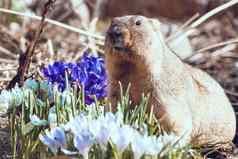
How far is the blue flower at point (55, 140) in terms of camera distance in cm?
294

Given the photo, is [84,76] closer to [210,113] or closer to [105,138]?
[210,113]

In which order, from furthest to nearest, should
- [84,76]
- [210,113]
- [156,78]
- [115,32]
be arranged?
[84,76], [210,113], [156,78], [115,32]

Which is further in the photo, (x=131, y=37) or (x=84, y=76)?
(x=84, y=76)

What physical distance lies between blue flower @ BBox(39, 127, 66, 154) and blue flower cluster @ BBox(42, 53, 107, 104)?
979 millimetres

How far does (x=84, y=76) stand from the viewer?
13.1 feet

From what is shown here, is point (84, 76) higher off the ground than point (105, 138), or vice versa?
point (84, 76)

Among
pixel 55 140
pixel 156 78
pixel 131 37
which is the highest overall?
pixel 131 37

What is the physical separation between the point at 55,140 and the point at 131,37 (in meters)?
0.65

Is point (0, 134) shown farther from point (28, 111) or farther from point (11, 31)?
point (11, 31)

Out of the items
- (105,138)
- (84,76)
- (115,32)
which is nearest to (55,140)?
(105,138)

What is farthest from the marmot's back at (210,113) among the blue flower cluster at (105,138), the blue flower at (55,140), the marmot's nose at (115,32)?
the blue flower at (55,140)

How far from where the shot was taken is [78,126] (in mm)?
2936

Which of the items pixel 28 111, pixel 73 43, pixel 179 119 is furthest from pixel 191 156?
pixel 73 43

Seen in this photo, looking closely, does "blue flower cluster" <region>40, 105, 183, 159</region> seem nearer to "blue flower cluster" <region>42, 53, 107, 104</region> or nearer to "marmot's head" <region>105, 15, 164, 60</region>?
"marmot's head" <region>105, 15, 164, 60</region>
